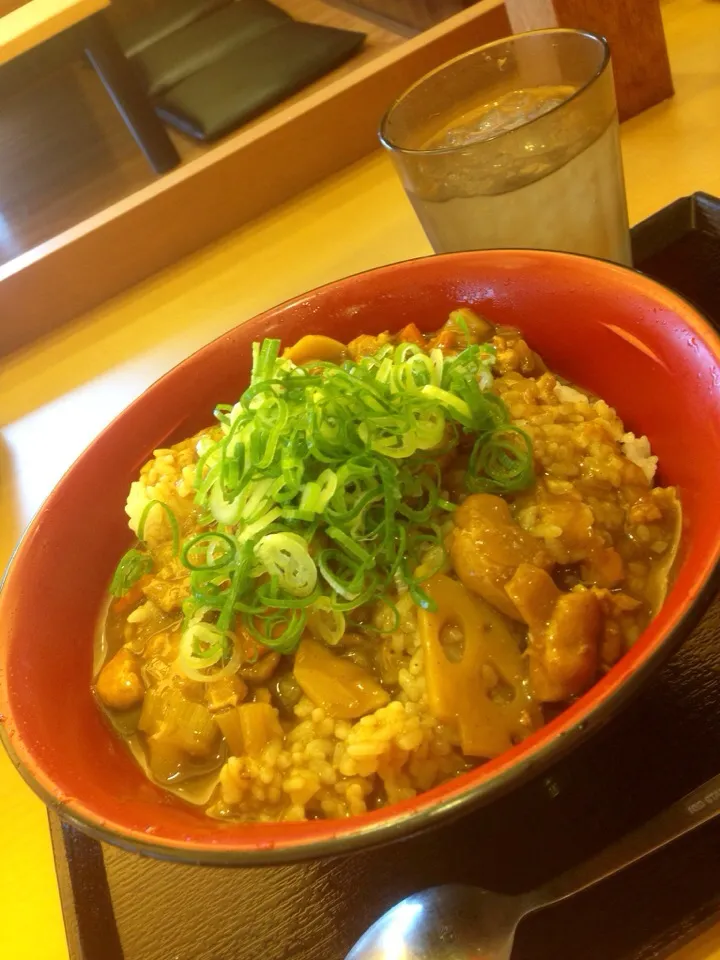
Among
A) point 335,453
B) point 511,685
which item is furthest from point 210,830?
point 335,453

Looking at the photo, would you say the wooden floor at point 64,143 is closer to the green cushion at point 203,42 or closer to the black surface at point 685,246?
the green cushion at point 203,42

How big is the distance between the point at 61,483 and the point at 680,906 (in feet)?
3.59

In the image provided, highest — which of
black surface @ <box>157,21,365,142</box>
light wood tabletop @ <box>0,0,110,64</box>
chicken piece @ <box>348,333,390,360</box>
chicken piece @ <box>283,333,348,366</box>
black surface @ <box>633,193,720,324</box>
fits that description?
light wood tabletop @ <box>0,0,110,64</box>

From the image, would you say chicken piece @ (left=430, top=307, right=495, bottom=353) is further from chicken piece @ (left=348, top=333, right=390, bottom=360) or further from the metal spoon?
the metal spoon

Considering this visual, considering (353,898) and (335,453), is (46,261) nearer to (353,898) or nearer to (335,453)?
(335,453)

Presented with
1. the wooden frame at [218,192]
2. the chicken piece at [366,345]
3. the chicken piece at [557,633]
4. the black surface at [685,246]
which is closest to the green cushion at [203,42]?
the wooden frame at [218,192]

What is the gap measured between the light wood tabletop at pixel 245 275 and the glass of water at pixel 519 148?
1.18 feet

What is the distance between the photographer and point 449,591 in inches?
42.2

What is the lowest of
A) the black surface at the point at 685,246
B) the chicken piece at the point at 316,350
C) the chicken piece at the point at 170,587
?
the black surface at the point at 685,246

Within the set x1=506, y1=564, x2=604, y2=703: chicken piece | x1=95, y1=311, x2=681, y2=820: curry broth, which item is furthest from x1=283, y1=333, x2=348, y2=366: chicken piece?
x1=506, y1=564, x2=604, y2=703: chicken piece

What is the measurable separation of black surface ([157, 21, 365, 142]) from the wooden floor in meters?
0.06

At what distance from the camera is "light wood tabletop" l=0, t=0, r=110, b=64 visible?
2926mm

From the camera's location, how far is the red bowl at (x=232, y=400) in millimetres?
829

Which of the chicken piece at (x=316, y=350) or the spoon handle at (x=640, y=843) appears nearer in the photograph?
the spoon handle at (x=640, y=843)
